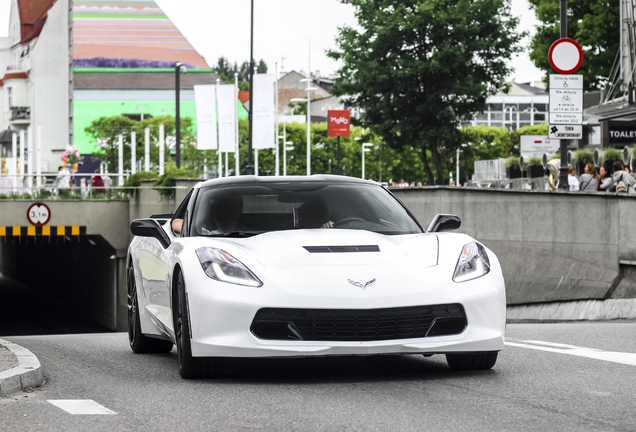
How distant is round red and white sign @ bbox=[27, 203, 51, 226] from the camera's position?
35156 millimetres

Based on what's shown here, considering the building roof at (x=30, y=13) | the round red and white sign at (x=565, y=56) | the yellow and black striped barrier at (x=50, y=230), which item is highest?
the building roof at (x=30, y=13)

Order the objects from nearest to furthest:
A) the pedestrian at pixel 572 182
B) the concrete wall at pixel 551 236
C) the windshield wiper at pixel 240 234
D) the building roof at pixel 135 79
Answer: the windshield wiper at pixel 240 234 < the concrete wall at pixel 551 236 < the pedestrian at pixel 572 182 < the building roof at pixel 135 79

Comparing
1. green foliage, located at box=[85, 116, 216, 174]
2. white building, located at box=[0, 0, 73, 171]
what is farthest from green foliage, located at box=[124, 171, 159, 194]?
white building, located at box=[0, 0, 73, 171]

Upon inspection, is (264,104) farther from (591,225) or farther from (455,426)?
(455,426)

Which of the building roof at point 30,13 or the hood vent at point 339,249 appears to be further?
the building roof at point 30,13

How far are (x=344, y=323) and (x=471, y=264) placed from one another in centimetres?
98

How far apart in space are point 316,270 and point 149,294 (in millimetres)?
2281

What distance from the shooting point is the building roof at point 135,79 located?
320 ft

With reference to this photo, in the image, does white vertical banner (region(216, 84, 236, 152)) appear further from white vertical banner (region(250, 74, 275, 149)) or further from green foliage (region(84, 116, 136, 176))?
green foliage (region(84, 116, 136, 176))

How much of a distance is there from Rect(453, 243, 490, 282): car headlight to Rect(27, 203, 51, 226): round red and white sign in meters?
30.1

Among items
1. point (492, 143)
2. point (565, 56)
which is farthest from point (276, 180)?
point (492, 143)

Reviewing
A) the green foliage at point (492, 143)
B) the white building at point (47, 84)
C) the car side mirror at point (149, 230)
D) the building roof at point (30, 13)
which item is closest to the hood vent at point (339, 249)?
the car side mirror at point (149, 230)

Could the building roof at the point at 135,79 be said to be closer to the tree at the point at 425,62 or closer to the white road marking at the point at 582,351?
the tree at the point at 425,62

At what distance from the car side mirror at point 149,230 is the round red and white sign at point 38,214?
28.6 metres
